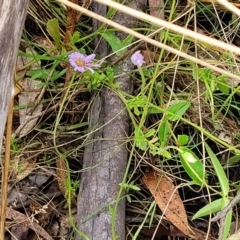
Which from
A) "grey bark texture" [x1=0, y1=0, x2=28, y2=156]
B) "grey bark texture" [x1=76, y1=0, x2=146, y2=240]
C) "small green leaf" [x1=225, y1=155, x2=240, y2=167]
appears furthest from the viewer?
"small green leaf" [x1=225, y1=155, x2=240, y2=167]

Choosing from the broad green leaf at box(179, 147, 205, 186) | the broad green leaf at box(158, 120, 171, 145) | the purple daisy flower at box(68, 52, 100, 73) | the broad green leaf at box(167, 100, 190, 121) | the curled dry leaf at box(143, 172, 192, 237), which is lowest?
the curled dry leaf at box(143, 172, 192, 237)

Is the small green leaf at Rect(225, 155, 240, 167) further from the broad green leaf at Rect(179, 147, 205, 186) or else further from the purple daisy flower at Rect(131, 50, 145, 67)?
the purple daisy flower at Rect(131, 50, 145, 67)

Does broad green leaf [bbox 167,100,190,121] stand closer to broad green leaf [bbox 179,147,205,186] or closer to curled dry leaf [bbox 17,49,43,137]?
broad green leaf [bbox 179,147,205,186]

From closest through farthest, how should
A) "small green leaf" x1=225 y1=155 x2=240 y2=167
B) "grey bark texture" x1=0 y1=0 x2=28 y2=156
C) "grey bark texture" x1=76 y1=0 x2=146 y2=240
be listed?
"grey bark texture" x1=0 y1=0 x2=28 y2=156 < "grey bark texture" x1=76 y1=0 x2=146 y2=240 < "small green leaf" x1=225 y1=155 x2=240 y2=167

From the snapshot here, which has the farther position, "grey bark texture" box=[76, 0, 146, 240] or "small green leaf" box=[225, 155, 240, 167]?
"small green leaf" box=[225, 155, 240, 167]

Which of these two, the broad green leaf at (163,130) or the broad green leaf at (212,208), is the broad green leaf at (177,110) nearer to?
the broad green leaf at (163,130)

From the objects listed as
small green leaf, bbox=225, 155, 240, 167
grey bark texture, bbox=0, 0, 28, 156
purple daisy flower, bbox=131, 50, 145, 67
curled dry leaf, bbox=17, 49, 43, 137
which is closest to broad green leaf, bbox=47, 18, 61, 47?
curled dry leaf, bbox=17, 49, 43, 137

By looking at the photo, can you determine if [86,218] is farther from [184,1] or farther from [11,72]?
[184,1]

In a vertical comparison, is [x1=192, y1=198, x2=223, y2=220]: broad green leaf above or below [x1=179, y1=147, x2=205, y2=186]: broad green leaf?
below
